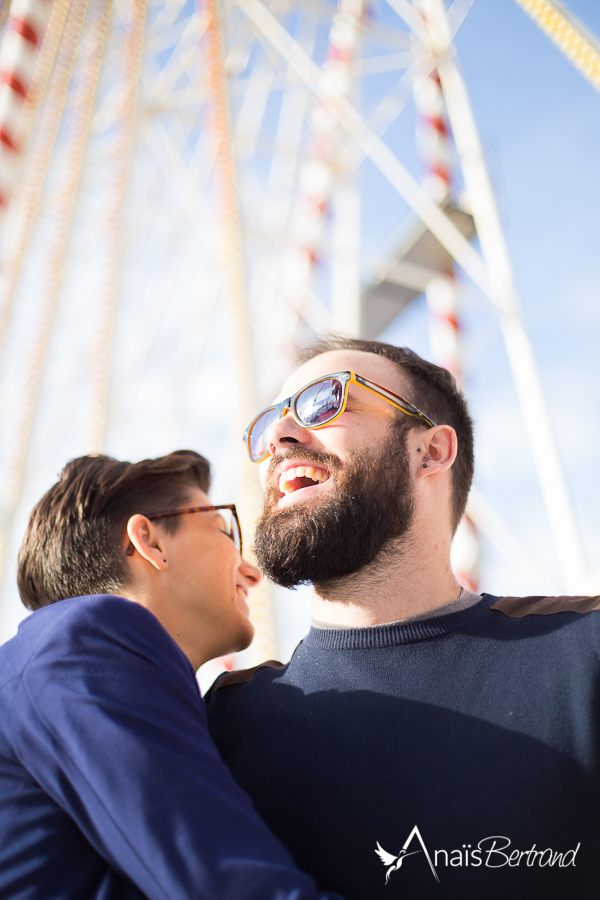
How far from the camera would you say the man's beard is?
1.47m

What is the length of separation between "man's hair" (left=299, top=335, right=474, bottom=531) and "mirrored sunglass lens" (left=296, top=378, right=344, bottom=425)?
0.18 meters

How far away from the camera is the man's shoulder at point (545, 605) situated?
1315 millimetres

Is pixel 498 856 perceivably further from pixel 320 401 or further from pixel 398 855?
pixel 320 401

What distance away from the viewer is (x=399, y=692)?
1.25 metres

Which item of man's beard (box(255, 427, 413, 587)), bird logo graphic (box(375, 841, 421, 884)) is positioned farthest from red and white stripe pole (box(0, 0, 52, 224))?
bird logo graphic (box(375, 841, 421, 884))

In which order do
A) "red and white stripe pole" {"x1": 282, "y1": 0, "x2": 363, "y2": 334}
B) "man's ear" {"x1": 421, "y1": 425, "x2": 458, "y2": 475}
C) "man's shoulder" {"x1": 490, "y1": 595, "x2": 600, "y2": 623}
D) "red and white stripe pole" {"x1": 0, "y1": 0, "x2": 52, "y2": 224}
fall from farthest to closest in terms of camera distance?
"red and white stripe pole" {"x1": 282, "y1": 0, "x2": 363, "y2": 334}, "red and white stripe pole" {"x1": 0, "y1": 0, "x2": 52, "y2": 224}, "man's ear" {"x1": 421, "y1": 425, "x2": 458, "y2": 475}, "man's shoulder" {"x1": 490, "y1": 595, "x2": 600, "y2": 623}

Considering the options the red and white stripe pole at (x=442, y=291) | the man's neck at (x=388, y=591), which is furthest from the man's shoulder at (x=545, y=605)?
the red and white stripe pole at (x=442, y=291)

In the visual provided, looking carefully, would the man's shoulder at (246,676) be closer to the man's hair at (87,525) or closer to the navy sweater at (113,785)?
the man's hair at (87,525)

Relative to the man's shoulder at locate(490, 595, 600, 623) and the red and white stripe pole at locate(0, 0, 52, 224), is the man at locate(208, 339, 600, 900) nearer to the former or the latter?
the man's shoulder at locate(490, 595, 600, 623)

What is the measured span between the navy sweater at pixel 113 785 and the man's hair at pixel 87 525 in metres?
0.50

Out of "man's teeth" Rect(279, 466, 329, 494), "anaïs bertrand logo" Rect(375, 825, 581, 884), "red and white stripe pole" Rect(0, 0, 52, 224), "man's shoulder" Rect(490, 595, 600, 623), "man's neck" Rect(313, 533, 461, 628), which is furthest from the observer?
"red and white stripe pole" Rect(0, 0, 52, 224)

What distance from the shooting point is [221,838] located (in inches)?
34.8

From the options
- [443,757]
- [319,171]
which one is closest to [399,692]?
[443,757]

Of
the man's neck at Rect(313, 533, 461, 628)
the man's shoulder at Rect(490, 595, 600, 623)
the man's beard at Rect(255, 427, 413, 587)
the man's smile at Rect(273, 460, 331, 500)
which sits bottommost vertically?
the man's shoulder at Rect(490, 595, 600, 623)
